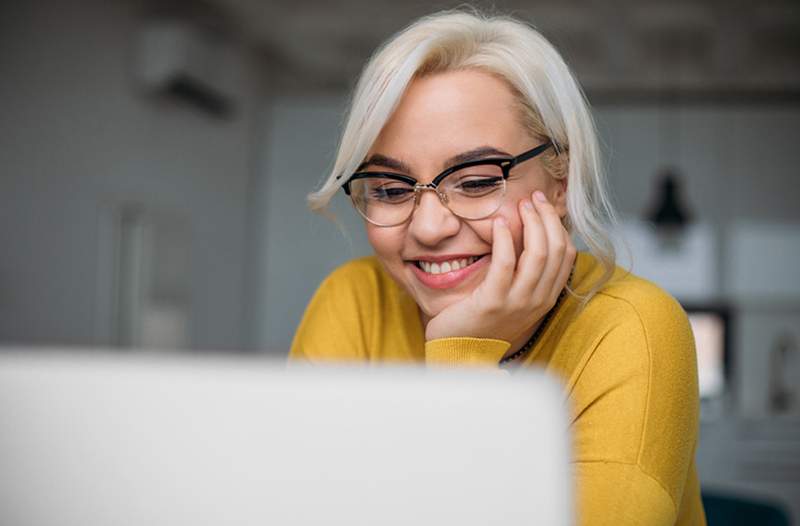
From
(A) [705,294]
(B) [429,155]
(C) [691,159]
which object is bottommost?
(A) [705,294]

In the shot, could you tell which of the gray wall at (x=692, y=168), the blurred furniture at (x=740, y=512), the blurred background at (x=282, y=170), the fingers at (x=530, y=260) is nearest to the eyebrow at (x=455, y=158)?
the fingers at (x=530, y=260)

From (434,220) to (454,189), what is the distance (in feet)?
0.17

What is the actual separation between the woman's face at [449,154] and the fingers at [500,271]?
0.15 ft

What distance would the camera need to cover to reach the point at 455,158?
119cm

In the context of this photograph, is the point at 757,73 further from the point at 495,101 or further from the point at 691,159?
the point at 495,101

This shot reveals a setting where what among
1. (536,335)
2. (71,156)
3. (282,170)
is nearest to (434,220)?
(536,335)

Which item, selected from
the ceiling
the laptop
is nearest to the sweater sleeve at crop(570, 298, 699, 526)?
the laptop

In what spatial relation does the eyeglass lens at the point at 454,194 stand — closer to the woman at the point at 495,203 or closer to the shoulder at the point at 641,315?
the woman at the point at 495,203

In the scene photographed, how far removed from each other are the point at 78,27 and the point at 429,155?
14.2 ft

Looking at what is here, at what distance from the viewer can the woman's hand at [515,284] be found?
46.5 inches

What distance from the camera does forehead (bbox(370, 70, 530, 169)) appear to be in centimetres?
119

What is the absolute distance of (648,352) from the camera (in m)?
1.05

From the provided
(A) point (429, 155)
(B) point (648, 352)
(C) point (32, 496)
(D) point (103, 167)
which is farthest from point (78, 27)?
(C) point (32, 496)

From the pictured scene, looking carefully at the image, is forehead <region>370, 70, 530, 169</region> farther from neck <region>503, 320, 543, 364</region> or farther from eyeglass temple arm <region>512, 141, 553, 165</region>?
neck <region>503, 320, 543, 364</region>
